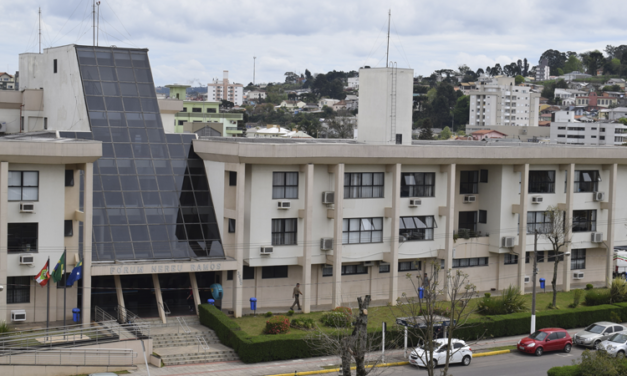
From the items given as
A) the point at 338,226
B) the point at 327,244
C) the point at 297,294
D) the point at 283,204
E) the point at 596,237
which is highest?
the point at 283,204

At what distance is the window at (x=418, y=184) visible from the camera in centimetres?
4894

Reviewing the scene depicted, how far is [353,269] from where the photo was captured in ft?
159

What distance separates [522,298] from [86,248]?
2661 cm

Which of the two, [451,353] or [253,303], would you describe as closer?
[451,353]

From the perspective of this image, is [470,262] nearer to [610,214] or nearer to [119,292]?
[610,214]

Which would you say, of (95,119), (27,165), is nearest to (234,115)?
(95,119)

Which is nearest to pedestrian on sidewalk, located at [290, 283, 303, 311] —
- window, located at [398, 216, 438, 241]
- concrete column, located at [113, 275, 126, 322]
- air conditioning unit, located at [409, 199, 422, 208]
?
window, located at [398, 216, 438, 241]

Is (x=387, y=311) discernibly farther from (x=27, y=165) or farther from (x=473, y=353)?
(x=27, y=165)

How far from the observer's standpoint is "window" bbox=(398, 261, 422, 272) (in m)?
50.2

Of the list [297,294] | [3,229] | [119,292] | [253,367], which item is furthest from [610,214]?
[3,229]

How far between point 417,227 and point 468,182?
6.06 meters

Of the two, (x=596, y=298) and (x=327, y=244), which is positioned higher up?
(x=327, y=244)

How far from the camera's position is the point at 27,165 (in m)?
39.8

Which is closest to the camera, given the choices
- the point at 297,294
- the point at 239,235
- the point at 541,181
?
the point at 239,235
